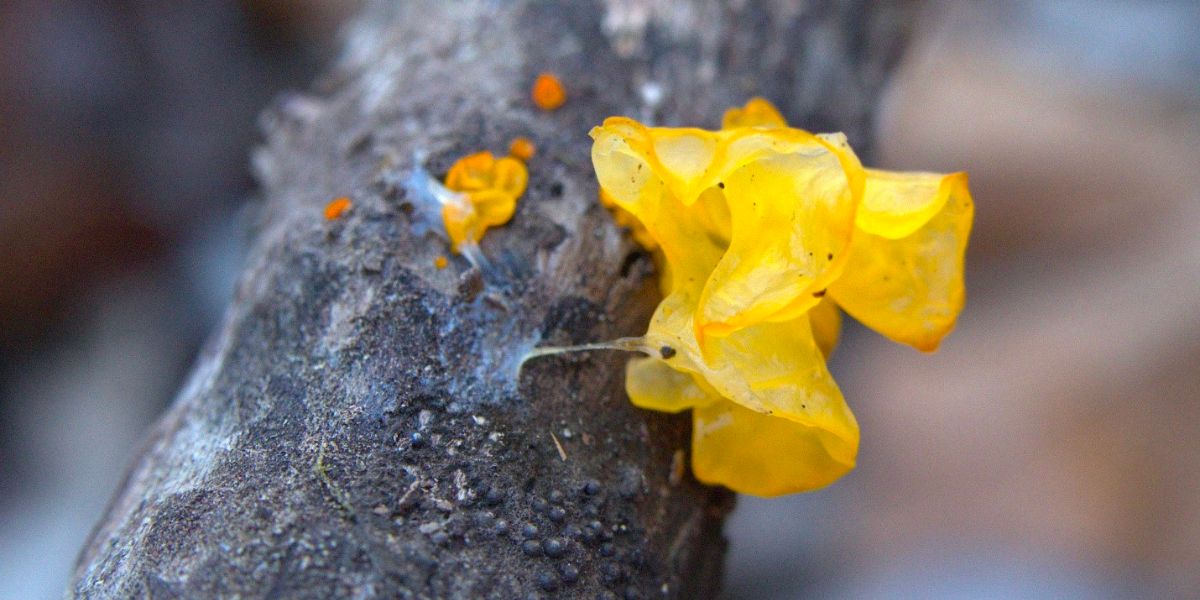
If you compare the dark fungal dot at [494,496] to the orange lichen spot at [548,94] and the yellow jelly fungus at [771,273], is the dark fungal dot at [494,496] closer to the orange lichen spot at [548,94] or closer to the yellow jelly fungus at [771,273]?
the yellow jelly fungus at [771,273]

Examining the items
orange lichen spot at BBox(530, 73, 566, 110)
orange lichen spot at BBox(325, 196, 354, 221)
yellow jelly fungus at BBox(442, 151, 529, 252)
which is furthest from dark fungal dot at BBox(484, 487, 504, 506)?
orange lichen spot at BBox(530, 73, 566, 110)

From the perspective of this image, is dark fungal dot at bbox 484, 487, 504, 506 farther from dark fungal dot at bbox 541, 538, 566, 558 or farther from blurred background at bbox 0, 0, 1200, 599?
blurred background at bbox 0, 0, 1200, 599

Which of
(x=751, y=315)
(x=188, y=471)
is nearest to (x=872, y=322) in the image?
(x=751, y=315)

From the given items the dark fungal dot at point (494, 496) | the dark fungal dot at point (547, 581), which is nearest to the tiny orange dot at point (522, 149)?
the dark fungal dot at point (494, 496)

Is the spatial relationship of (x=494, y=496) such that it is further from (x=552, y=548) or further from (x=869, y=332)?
(x=869, y=332)

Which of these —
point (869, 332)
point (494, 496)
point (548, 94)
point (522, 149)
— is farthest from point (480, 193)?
point (869, 332)

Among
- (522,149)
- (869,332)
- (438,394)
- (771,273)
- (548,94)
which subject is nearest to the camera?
(771,273)
